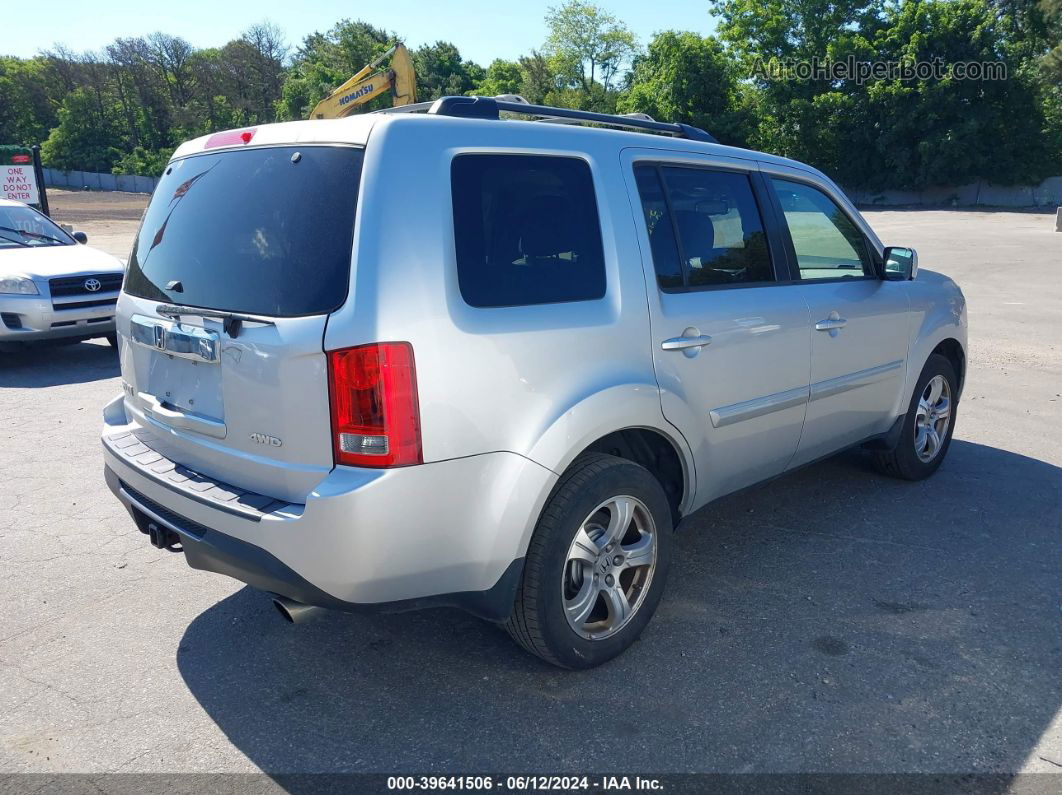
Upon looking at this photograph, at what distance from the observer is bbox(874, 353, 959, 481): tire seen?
4902 mm

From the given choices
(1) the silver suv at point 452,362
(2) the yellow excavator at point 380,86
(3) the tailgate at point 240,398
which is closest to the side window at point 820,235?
(1) the silver suv at point 452,362

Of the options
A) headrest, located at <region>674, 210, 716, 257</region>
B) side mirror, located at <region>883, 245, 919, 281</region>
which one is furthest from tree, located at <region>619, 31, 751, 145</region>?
headrest, located at <region>674, 210, 716, 257</region>

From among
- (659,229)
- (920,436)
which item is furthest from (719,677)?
(920,436)

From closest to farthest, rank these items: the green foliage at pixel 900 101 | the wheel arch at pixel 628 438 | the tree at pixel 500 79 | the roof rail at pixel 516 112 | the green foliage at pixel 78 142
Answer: the wheel arch at pixel 628 438
the roof rail at pixel 516 112
the green foliage at pixel 900 101
the green foliage at pixel 78 142
the tree at pixel 500 79

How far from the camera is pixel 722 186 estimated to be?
3.73m

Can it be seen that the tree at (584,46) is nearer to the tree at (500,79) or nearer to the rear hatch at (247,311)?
the tree at (500,79)

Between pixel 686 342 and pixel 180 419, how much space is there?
189 centimetres

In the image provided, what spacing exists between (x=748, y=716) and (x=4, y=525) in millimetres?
3965

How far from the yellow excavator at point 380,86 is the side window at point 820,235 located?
1333 centimetres

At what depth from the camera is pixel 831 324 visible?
4.04 m

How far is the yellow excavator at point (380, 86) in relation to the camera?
16.5 metres

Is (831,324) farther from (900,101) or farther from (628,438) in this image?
(900,101)

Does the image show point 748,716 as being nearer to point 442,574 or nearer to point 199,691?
point 442,574

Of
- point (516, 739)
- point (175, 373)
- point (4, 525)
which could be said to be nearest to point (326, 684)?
point (516, 739)
